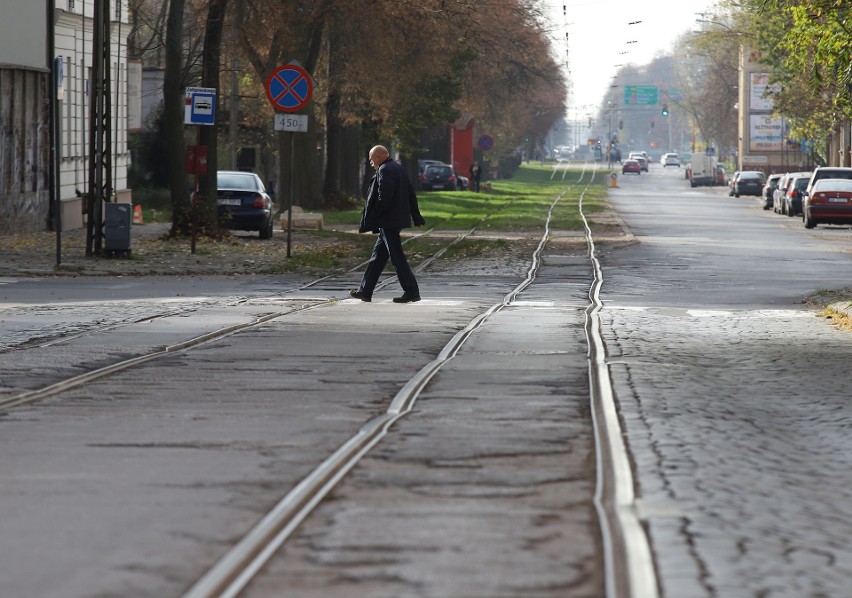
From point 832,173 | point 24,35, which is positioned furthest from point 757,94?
point 24,35

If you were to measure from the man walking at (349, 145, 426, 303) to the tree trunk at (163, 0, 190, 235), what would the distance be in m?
13.3

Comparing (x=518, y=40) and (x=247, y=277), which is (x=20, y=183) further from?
(x=518, y=40)

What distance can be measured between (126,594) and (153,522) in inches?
45.8

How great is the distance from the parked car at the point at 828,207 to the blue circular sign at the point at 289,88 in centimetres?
2273

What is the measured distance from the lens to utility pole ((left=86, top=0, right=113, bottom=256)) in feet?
82.8

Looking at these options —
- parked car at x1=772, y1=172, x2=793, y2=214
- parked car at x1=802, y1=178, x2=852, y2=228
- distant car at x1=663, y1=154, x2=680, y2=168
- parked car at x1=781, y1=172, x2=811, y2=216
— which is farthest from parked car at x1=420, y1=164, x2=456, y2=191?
distant car at x1=663, y1=154, x2=680, y2=168

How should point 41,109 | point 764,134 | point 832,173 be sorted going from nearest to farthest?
point 41,109
point 832,173
point 764,134

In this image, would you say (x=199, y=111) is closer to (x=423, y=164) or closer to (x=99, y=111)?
(x=99, y=111)

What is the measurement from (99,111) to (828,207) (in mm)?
25402

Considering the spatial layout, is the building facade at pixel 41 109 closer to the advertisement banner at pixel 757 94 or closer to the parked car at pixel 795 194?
the parked car at pixel 795 194

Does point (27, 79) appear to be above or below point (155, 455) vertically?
above

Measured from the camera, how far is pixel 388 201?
18734mm

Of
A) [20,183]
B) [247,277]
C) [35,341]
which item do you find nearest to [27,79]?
[20,183]

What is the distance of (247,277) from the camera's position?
24.1 meters
